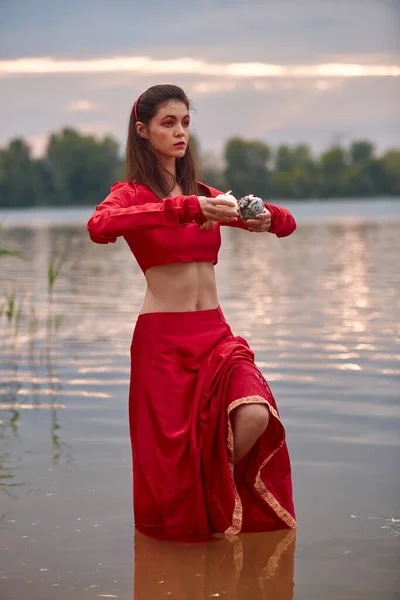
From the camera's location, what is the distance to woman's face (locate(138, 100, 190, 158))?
167 inches

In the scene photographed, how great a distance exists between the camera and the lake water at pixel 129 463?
13.0 ft

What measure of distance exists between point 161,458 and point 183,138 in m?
1.11

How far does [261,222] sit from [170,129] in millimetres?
508

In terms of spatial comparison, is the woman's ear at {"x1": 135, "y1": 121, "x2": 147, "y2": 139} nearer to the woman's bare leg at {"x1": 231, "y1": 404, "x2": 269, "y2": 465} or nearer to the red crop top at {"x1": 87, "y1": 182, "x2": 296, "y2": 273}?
the red crop top at {"x1": 87, "y1": 182, "x2": 296, "y2": 273}

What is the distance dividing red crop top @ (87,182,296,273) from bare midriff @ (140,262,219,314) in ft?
0.10

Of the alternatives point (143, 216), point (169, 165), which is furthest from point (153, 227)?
point (169, 165)

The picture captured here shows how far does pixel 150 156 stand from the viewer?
432 cm

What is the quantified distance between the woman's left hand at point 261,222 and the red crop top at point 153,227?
9 centimetres

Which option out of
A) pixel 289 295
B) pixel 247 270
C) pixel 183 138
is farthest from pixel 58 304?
pixel 183 138

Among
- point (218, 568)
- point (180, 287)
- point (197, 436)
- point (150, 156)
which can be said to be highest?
point (150, 156)

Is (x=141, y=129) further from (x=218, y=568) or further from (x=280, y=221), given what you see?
(x=218, y=568)

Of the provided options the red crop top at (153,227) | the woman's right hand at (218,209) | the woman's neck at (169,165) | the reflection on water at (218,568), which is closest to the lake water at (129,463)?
the reflection on water at (218,568)

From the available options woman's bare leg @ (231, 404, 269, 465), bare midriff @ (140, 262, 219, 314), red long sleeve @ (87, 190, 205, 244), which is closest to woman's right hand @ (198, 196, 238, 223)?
red long sleeve @ (87, 190, 205, 244)

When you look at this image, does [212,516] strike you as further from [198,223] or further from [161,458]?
[198,223]
